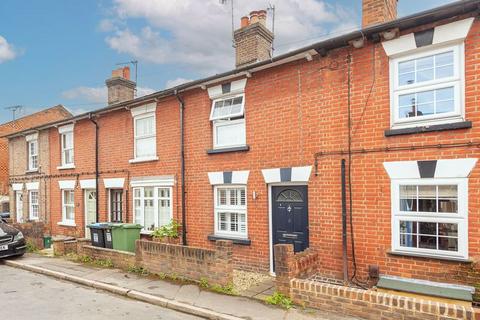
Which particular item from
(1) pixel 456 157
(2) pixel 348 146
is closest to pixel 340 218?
(2) pixel 348 146

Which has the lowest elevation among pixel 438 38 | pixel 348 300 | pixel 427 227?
pixel 348 300

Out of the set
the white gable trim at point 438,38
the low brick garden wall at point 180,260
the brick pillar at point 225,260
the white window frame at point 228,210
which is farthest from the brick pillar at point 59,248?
the white gable trim at point 438,38

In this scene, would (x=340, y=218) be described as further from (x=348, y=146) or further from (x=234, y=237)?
(x=234, y=237)

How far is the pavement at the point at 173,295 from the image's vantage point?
576cm

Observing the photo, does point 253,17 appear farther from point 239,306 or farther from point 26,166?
point 26,166

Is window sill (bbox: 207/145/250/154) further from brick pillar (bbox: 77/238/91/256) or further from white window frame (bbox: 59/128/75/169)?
white window frame (bbox: 59/128/75/169)

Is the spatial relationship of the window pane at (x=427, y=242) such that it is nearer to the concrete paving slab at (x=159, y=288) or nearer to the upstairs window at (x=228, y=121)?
the upstairs window at (x=228, y=121)

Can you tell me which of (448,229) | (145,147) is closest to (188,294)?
(448,229)

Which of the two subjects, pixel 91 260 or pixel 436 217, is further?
pixel 91 260

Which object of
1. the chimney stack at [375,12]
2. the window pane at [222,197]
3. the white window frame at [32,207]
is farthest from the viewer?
the white window frame at [32,207]

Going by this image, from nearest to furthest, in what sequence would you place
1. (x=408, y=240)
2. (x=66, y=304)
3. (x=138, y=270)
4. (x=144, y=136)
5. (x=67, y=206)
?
1. (x=408, y=240)
2. (x=66, y=304)
3. (x=138, y=270)
4. (x=144, y=136)
5. (x=67, y=206)

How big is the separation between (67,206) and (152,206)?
219 inches

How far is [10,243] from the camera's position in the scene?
1079 centimetres

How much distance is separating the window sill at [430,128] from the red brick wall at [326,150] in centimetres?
9
